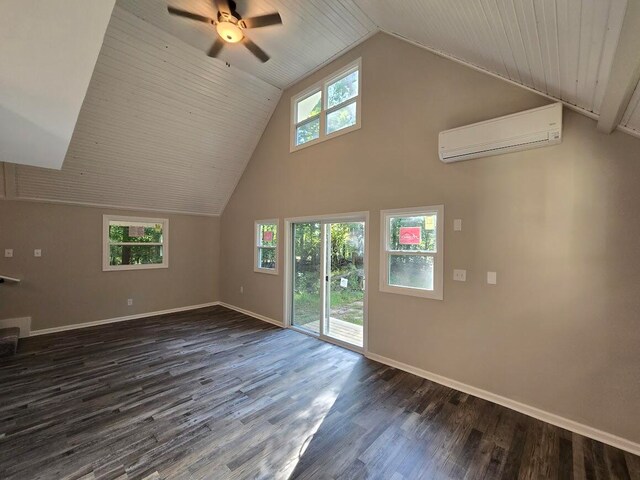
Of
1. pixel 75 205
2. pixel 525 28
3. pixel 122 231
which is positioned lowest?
pixel 122 231

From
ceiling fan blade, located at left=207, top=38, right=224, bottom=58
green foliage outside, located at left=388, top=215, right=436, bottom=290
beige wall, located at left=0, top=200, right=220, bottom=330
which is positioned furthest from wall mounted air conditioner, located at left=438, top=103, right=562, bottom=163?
beige wall, located at left=0, top=200, right=220, bottom=330

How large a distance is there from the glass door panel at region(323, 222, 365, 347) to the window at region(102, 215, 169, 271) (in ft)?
12.4

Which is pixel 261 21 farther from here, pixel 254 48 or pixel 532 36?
pixel 532 36

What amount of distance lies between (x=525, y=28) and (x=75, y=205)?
6448 mm

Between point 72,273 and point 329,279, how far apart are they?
4.53 meters

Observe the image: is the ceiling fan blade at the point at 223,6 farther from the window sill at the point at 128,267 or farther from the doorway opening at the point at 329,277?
the window sill at the point at 128,267

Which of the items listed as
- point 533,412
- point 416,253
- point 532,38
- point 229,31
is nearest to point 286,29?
point 229,31

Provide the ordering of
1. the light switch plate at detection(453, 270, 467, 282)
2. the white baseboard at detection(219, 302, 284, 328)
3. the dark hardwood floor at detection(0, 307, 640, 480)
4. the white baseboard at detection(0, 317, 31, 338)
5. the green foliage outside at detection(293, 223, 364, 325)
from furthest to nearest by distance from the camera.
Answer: the white baseboard at detection(219, 302, 284, 328)
the white baseboard at detection(0, 317, 31, 338)
the green foliage outside at detection(293, 223, 364, 325)
the light switch plate at detection(453, 270, 467, 282)
the dark hardwood floor at detection(0, 307, 640, 480)

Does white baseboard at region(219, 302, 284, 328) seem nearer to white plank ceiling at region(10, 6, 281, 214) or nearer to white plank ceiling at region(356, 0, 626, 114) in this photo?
white plank ceiling at region(10, 6, 281, 214)

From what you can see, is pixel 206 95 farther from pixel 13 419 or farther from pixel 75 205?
pixel 13 419

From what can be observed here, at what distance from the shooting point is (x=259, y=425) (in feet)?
7.57

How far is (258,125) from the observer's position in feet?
17.3

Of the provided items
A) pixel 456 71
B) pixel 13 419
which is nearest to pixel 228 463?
pixel 13 419

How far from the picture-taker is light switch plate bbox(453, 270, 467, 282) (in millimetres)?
2871
